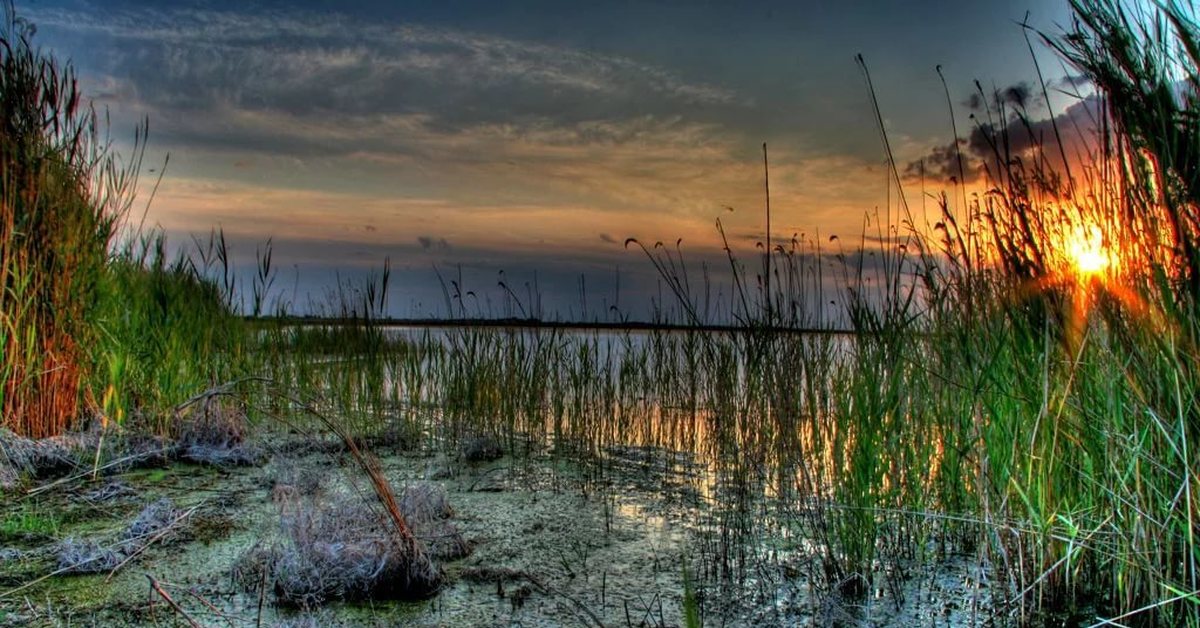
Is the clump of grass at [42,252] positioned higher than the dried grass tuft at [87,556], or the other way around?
the clump of grass at [42,252]

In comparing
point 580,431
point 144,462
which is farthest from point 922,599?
point 144,462

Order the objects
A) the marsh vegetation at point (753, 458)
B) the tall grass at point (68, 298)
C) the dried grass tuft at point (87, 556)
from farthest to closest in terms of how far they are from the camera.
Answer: the tall grass at point (68, 298)
the dried grass tuft at point (87, 556)
the marsh vegetation at point (753, 458)

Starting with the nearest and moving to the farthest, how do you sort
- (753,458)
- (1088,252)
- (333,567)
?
(1088,252)
(333,567)
(753,458)

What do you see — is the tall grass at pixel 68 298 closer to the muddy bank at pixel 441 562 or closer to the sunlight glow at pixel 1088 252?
the muddy bank at pixel 441 562

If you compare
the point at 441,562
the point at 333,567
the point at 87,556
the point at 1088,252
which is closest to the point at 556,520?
the point at 441,562

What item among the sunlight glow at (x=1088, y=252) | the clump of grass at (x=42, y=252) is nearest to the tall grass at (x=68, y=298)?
the clump of grass at (x=42, y=252)

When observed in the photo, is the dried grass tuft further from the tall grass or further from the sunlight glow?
the sunlight glow

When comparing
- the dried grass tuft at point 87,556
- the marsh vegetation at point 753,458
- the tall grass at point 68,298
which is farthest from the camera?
the tall grass at point 68,298

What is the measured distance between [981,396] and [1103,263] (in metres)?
0.73

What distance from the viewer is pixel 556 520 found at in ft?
14.7

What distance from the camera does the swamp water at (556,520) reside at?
3.03 m

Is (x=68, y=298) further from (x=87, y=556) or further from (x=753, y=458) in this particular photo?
(x=753, y=458)

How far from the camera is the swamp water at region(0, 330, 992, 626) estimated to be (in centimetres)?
303

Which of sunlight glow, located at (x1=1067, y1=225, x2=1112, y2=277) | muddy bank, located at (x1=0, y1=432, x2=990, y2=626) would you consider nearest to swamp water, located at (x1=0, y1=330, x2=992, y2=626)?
muddy bank, located at (x1=0, y1=432, x2=990, y2=626)
